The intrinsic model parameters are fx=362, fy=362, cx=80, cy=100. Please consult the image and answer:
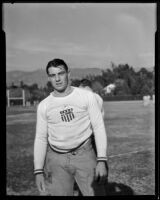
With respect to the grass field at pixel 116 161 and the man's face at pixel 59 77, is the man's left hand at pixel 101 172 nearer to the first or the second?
the man's face at pixel 59 77

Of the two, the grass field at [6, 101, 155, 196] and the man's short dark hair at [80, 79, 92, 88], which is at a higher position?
the man's short dark hair at [80, 79, 92, 88]

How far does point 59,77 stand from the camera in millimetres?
2762

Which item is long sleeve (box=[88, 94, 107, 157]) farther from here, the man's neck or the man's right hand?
the man's right hand

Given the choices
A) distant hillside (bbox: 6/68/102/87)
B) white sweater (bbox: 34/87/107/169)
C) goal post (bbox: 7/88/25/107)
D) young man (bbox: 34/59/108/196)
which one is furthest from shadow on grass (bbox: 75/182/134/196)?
goal post (bbox: 7/88/25/107)

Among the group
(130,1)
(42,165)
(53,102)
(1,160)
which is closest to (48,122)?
(53,102)

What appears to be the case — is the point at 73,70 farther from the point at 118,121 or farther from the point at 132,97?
the point at 118,121

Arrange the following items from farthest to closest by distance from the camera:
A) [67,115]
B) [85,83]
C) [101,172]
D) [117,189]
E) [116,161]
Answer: [116,161] → [117,189] → [85,83] → [67,115] → [101,172]

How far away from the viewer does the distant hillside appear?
10.7ft

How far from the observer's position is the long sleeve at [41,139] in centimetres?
273

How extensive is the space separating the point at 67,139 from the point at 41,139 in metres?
0.20

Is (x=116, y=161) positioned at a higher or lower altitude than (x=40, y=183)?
lower

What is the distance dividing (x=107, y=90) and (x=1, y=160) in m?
1.71

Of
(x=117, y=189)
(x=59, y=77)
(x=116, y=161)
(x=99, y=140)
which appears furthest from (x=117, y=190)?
(x=59, y=77)

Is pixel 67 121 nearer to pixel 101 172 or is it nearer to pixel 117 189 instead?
pixel 101 172
